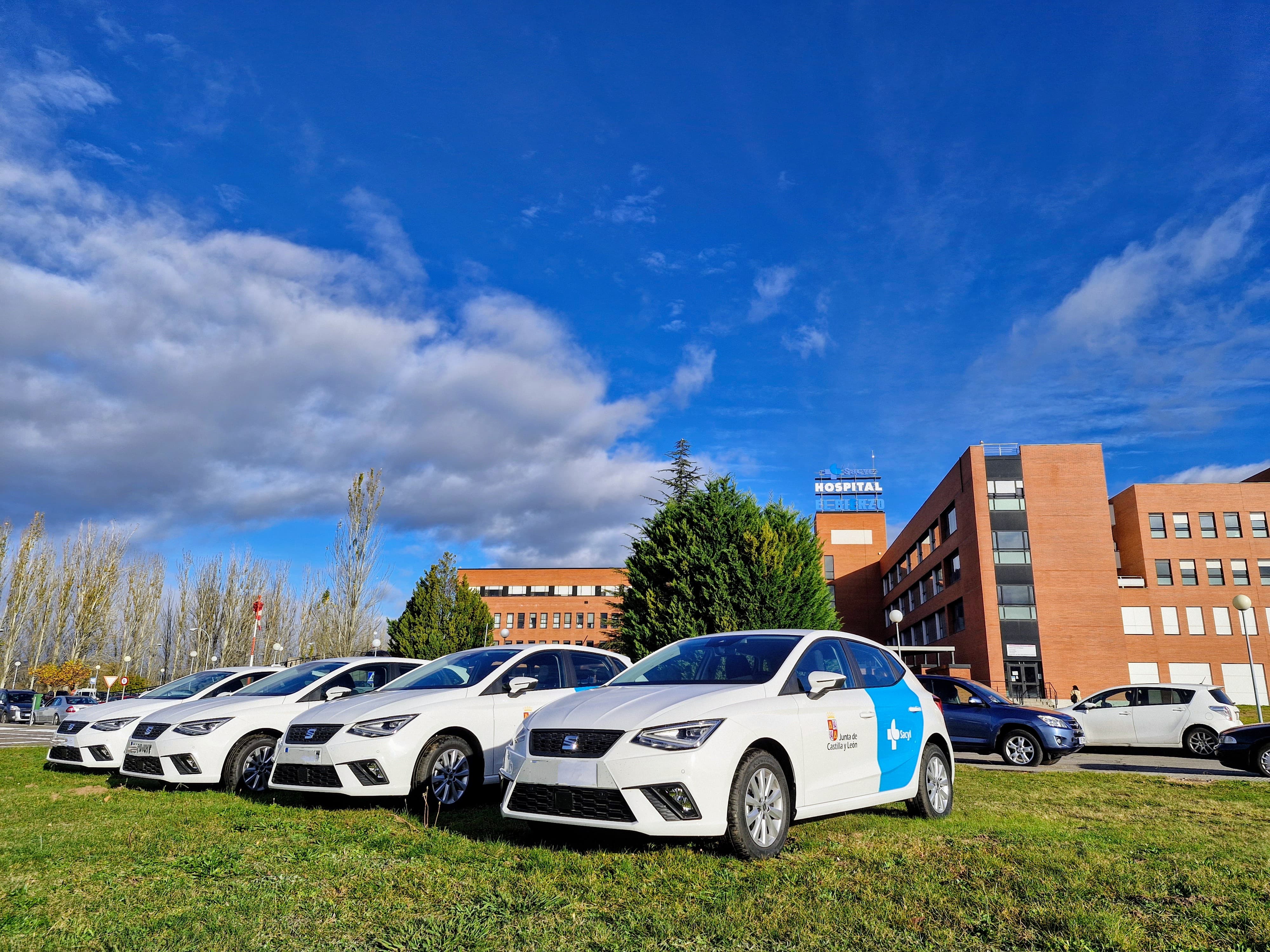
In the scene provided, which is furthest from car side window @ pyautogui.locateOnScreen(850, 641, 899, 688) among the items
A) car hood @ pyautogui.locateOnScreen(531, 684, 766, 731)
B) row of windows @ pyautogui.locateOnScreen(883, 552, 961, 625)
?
row of windows @ pyautogui.locateOnScreen(883, 552, 961, 625)

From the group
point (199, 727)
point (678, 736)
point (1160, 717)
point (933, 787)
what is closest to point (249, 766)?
point (199, 727)

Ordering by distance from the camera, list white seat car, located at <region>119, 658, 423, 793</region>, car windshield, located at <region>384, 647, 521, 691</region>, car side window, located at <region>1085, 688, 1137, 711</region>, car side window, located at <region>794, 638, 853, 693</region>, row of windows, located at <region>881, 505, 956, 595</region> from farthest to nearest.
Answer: row of windows, located at <region>881, 505, 956, 595</region>
car side window, located at <region>1085, 688, 1137, 711</region>
white seat car, located at <region>119, 658, 423, 793</region>
car windshield, located at <region>384, 647, 521, 691</region>
car side window, located at <region>794, 638, 853, 693</region>

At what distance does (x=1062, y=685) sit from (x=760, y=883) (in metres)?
48.6

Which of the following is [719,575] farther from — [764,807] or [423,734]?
[764,807]

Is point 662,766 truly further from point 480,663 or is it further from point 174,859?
point 480,663

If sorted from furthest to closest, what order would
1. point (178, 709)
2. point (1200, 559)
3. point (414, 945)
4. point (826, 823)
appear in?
point (1200, 559) < point (178, 709) < point (826, 823) < point (414, 945)

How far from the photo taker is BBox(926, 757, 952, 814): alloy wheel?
740 centimetres

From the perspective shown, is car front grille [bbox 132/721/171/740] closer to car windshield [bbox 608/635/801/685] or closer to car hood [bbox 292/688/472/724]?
car hood [bbox 292/688/472/724]

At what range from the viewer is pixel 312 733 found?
7.74 m

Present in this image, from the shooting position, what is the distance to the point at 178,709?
9883 mm

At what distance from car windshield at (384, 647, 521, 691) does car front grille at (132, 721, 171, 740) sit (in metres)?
2.47

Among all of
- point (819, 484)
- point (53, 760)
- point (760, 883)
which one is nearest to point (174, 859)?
point (760, 883)

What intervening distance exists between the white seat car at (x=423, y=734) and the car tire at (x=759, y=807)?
195 cm

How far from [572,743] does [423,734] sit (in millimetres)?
2578
